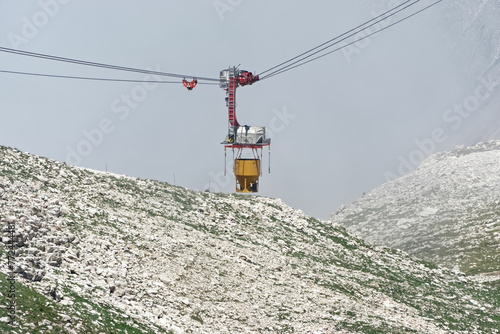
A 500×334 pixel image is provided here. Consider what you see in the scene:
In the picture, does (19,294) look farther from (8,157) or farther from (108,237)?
(8,157)

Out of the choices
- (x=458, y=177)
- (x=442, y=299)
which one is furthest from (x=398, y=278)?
(x=458, y=177)

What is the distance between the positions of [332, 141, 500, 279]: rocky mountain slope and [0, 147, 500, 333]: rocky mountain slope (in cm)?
4559

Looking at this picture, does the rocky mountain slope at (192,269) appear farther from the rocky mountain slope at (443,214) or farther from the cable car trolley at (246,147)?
the rocky mountain slope at (443,214)

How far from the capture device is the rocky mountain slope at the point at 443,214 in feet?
361

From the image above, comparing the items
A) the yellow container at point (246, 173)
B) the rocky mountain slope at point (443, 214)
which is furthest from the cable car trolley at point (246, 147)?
the rocky mountain slope at point (443, 214)

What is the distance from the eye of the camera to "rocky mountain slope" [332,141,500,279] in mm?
110062

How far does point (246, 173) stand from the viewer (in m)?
62.0

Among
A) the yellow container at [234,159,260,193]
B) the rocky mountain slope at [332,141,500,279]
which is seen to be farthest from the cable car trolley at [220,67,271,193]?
the rocky mountain slope at [332,141,500,279]

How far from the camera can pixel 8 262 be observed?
88.8 ft

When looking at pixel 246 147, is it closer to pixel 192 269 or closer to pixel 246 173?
pixel 246 173

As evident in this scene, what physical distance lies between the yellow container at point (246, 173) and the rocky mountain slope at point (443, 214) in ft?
160

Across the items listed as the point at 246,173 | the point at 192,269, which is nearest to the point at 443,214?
the point at 246,173

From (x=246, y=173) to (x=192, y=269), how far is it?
24470 millimetres

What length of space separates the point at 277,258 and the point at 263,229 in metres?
6.76
